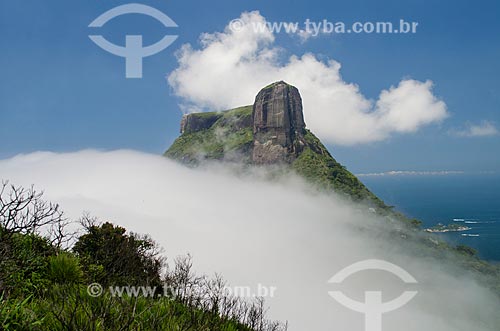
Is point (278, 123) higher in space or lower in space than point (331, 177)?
higher

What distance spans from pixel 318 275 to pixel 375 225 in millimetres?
36828

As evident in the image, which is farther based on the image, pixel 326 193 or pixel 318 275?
pixel 326 193

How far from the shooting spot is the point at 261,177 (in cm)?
17362

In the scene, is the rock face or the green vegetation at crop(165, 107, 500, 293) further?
the rock face

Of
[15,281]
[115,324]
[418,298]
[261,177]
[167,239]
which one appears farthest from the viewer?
[261,177]

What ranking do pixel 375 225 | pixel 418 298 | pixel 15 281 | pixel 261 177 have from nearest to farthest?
1. pixel 15 281
2. pixel 418 298
3. pixel 375 225
4. pixel 261 177

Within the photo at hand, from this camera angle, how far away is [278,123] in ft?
495

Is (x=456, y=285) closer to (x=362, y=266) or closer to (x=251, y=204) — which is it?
(x=362, y=266)

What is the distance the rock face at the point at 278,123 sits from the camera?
152m

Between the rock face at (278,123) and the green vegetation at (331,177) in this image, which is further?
the rock face at (278,123)

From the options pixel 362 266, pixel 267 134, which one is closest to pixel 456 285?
pixel 362 266

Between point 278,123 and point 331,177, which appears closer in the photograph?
point 331,177

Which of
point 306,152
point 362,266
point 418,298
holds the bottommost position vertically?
point 418,298

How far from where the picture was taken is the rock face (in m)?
152
